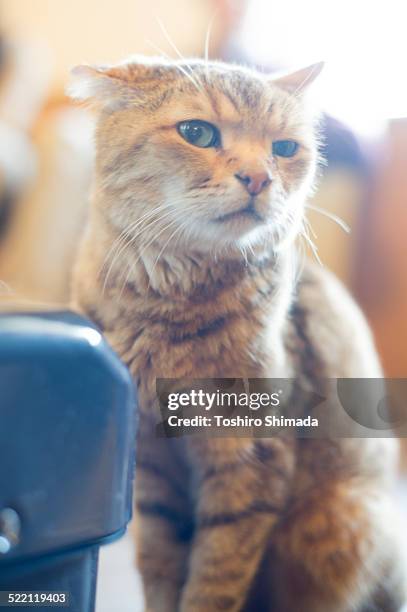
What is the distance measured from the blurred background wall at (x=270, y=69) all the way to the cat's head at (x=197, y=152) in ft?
0.13

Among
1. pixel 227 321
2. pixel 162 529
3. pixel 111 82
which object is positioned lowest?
pixel 162 529

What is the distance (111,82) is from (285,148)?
25cm

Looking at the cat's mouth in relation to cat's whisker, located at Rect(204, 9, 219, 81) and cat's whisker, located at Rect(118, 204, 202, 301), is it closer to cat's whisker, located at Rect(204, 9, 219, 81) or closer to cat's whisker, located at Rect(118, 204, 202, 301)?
cat's whisker, located at Rect(118, 204, 202, 301)

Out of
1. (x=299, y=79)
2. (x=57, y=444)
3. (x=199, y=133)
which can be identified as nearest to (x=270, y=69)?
(x=299, y=79)

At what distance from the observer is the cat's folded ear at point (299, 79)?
86 cm

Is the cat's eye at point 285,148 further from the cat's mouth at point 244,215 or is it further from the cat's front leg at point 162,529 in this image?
the cat's front leg at point 162,529

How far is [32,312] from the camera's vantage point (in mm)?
623

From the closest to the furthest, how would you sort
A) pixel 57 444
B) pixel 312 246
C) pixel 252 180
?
pixel 57 444 < pixel 252 180 < pixel 312 246

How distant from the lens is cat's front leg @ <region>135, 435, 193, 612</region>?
926mm

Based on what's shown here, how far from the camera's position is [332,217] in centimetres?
89

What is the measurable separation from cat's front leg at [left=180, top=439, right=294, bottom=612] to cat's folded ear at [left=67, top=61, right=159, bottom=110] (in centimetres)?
48

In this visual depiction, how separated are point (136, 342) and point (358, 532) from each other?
43 centimetres

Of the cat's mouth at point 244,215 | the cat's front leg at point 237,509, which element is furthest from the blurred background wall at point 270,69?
the cat's front leg at point 237,509

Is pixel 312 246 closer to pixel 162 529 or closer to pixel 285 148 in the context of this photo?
pixel 285 148
